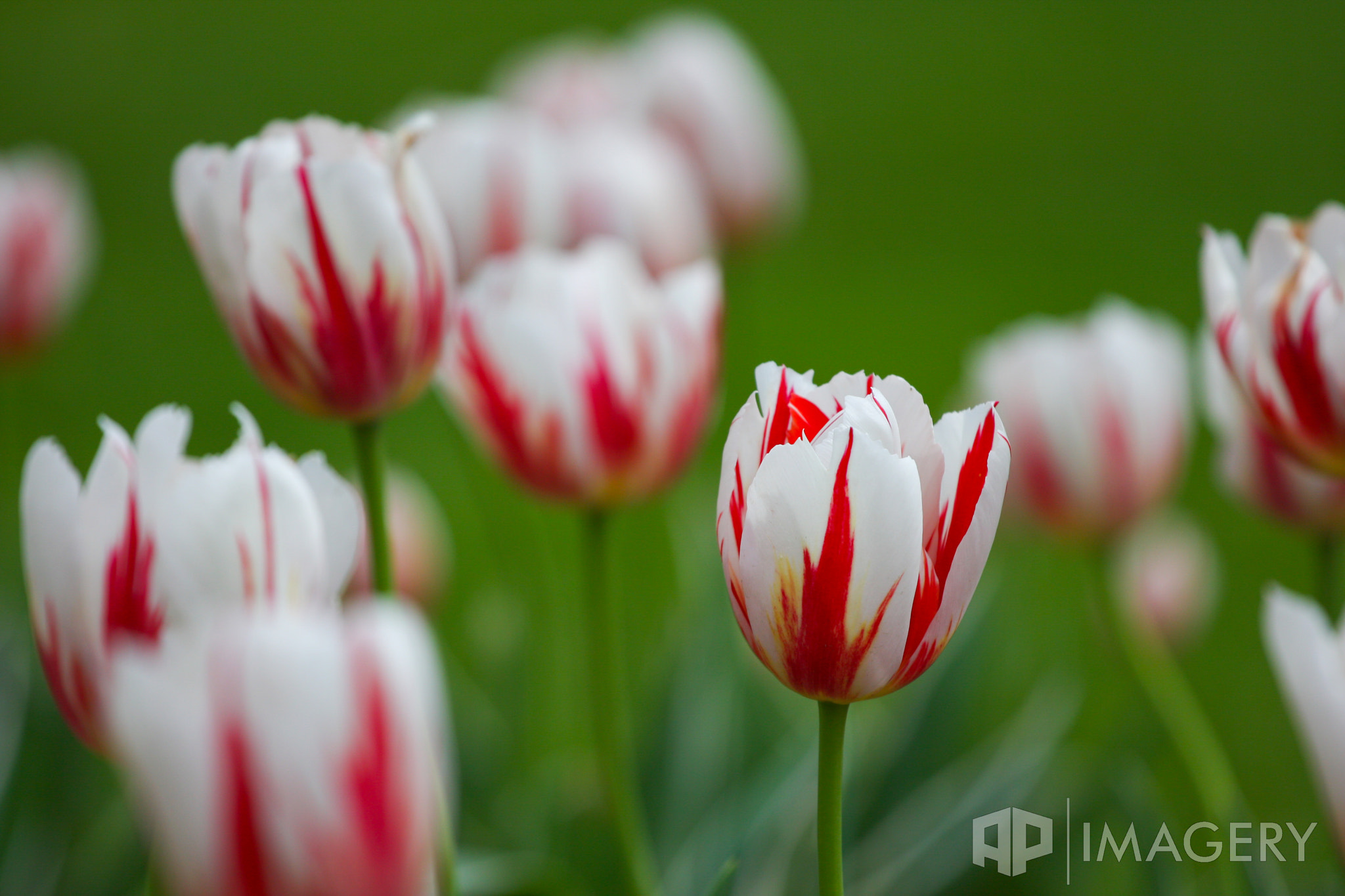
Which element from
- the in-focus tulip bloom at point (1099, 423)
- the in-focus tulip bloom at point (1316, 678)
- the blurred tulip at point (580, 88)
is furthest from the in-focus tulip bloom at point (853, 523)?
the blurred tulip at point (580, 88)

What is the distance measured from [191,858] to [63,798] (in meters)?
0.71

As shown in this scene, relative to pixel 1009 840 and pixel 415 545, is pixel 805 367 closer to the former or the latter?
pixel 415 545

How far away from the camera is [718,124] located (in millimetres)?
1248

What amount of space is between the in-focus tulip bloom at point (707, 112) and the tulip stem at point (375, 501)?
0.69 meters

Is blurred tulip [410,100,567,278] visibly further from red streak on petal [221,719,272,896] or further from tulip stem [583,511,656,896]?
red streak on petal [221,719,272,896]

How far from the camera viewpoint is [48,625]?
42cm

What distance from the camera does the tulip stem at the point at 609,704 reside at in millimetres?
634

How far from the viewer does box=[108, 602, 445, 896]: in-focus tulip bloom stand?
295 mm

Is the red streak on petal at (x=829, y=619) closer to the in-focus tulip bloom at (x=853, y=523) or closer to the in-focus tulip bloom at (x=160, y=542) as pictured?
the in-focus tulip bloom at (x=853, y=523)

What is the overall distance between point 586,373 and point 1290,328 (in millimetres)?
317

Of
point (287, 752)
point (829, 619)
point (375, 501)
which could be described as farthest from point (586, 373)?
point (287, 752)

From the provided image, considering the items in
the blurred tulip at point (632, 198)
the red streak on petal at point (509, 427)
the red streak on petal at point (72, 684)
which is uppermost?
the blurred tulip at point (632, 198)

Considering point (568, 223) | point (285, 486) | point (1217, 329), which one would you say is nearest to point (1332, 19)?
point (568, 223)

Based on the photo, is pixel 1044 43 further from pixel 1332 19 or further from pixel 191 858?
pixel 191 858
